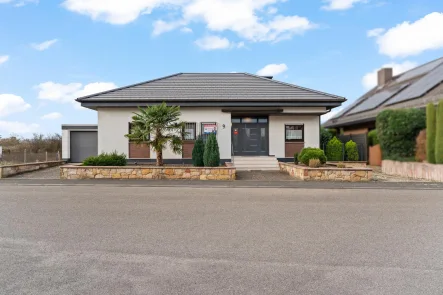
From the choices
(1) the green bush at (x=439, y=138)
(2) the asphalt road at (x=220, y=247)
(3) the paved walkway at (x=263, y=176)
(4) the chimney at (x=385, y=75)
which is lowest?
→ (2) the asphalt road at (x=220, y=247)

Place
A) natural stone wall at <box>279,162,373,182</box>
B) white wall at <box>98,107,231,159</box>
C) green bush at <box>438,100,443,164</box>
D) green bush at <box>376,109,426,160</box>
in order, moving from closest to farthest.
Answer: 1. green bush at <box>438,100,443,164</box>
2. natural stone wall at <box>279,162,373,182</box>
3. green bush at <box>376,109,426,160</box>
4. white wall at <box>98,107,231,159</box>

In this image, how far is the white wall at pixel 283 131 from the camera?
2097cm

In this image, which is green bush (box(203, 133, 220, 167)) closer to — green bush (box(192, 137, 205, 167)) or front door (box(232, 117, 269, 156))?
green bush (box(192, 137, 205, 167))

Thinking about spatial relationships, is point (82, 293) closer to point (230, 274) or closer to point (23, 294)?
point (23, 294)

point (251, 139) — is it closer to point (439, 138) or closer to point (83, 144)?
point (439, 138)

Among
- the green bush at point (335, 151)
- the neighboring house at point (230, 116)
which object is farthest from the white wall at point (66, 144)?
the green bush at point (335, 151)

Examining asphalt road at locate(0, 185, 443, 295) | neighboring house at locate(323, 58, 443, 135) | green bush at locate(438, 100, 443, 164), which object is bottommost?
asphalt road at locate(0, 185, 443, 295)

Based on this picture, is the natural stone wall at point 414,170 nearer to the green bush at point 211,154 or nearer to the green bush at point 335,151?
the green bush at point 335,151

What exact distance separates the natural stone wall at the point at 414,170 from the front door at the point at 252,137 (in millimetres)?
6983

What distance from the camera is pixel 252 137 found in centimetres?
2125

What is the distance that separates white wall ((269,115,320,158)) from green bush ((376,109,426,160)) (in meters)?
3.97

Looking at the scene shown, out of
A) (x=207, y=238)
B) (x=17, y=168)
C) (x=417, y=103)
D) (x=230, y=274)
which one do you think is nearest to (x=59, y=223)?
(x=207, y=238)

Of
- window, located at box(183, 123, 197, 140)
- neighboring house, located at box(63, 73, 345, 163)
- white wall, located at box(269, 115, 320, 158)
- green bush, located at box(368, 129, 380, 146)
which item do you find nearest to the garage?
neighboring house, located at box(63, 73, 345, 163)

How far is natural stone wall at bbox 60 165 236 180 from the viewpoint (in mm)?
15266
